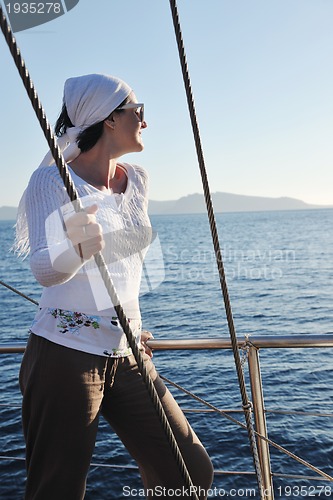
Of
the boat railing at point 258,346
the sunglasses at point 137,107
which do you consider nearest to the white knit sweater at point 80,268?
the sunglasses at point 137,107

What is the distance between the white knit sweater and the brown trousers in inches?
1.7

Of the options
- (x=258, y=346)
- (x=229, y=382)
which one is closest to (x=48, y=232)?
(x=258, y=346)

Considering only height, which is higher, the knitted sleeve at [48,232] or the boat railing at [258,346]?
the knitted sleeve at [48,232]

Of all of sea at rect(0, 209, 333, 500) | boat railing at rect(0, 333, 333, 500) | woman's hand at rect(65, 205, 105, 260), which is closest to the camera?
woman's hand at rect(65, 205, 105, 260)

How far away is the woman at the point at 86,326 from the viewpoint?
4.25ft

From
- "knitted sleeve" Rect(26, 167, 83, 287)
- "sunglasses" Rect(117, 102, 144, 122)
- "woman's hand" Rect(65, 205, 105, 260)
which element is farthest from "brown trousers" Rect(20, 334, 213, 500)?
"sunglasses" Rect(117, 102, 144, 122)

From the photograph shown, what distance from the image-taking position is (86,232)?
1101 millimetres

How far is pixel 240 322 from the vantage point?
54.7ft

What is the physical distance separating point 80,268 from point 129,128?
1.24 feet

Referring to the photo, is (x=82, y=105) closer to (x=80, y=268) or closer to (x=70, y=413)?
(x=80, y=268)

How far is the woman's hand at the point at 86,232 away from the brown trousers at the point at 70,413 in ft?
1.03

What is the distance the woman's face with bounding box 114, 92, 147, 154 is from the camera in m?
1.46

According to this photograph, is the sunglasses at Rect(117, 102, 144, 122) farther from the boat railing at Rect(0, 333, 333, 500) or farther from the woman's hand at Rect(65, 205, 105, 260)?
the boat railing at Rect(0, 333, 333, 500)

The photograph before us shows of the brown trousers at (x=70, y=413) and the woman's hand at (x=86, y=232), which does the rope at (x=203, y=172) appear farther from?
the woman's hand at (x=86, y=232)
